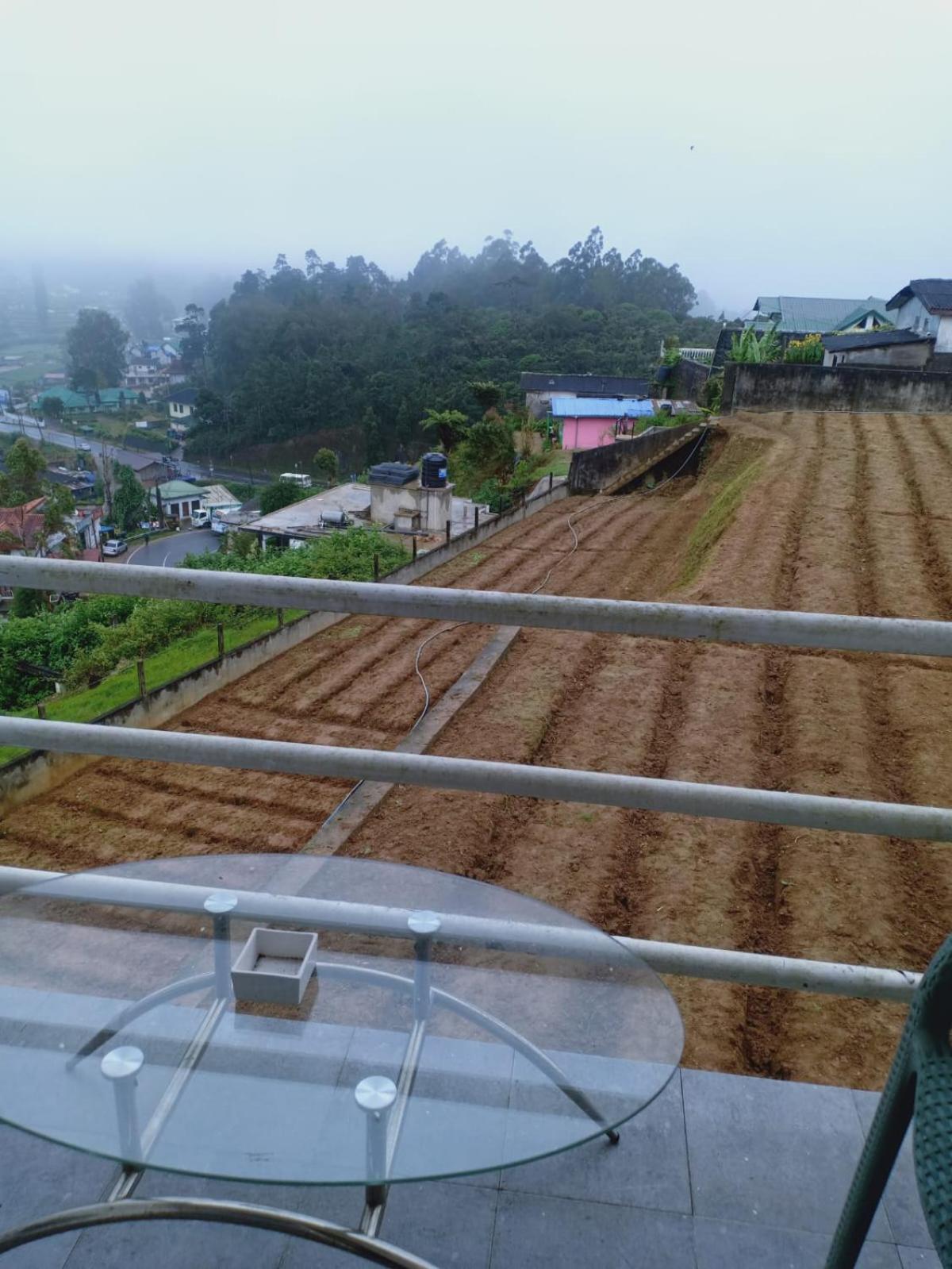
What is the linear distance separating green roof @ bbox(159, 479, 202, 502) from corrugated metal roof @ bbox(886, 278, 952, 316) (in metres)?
31.0

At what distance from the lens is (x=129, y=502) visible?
37.9m

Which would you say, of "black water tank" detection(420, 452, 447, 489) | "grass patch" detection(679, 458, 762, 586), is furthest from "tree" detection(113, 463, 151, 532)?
"grass patch" detection(679, 458, 762, 586)

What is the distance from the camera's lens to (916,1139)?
721mm

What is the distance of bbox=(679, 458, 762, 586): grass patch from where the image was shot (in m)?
9.42

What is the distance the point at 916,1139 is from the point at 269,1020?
849 mm

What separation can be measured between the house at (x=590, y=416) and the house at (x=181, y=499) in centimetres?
2046

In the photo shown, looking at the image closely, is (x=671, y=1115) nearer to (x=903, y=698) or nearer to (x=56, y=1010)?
(x=56, y=1010)

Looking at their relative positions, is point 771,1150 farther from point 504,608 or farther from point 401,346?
point 401,346

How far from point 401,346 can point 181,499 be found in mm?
15818

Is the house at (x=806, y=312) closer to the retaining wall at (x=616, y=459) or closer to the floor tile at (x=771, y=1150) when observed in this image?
the retaining wall at (x=616, y=459)

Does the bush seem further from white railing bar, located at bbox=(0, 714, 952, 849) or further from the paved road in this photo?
the paved road

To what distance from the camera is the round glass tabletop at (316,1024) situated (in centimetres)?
107

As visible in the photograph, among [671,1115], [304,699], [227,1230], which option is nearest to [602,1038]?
[671,1115]

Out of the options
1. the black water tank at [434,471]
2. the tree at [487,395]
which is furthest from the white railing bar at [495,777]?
the tree at [487,395]
